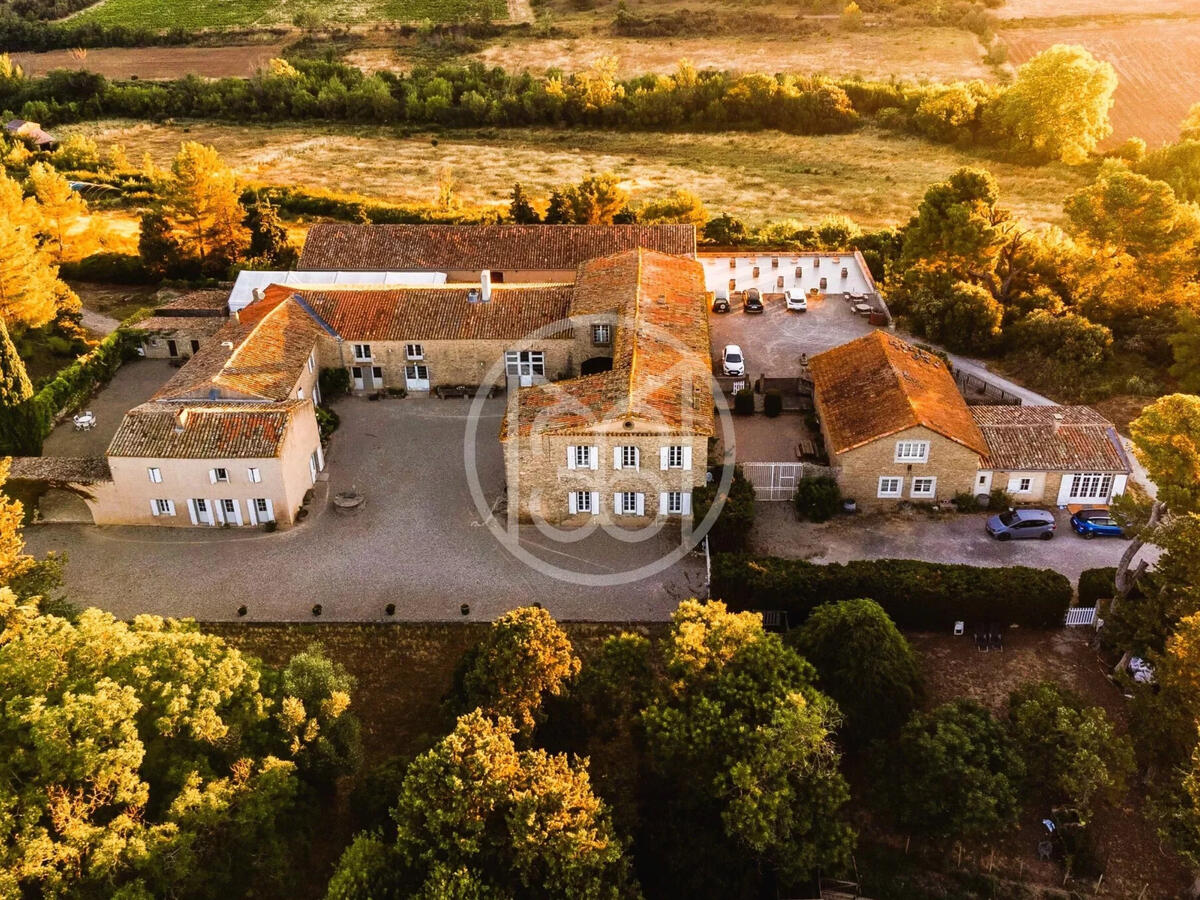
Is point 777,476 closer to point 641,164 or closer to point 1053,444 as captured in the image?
point 1053,444

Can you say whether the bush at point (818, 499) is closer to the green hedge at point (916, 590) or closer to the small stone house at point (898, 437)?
the small stone house at point (898, 437)

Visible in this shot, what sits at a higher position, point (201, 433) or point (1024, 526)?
point (201, 433)

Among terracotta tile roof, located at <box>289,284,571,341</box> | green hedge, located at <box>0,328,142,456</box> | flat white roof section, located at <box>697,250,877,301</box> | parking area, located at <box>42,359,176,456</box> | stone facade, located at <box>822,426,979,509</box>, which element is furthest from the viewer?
flat white roof section, located at <box>697,250,877,301</box>

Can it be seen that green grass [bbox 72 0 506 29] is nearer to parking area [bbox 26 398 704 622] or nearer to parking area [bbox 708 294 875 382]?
parking area [bbox 708 294 875 382]

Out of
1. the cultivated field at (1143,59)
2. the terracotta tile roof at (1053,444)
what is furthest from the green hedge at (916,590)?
the cultivated field at (1143,59)

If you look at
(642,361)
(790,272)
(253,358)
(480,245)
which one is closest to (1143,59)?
(790,272)

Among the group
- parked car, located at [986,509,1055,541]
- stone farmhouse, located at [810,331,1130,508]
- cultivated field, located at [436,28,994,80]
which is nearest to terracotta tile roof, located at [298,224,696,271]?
stone farmhouse, located at [810,331,1130,508]
